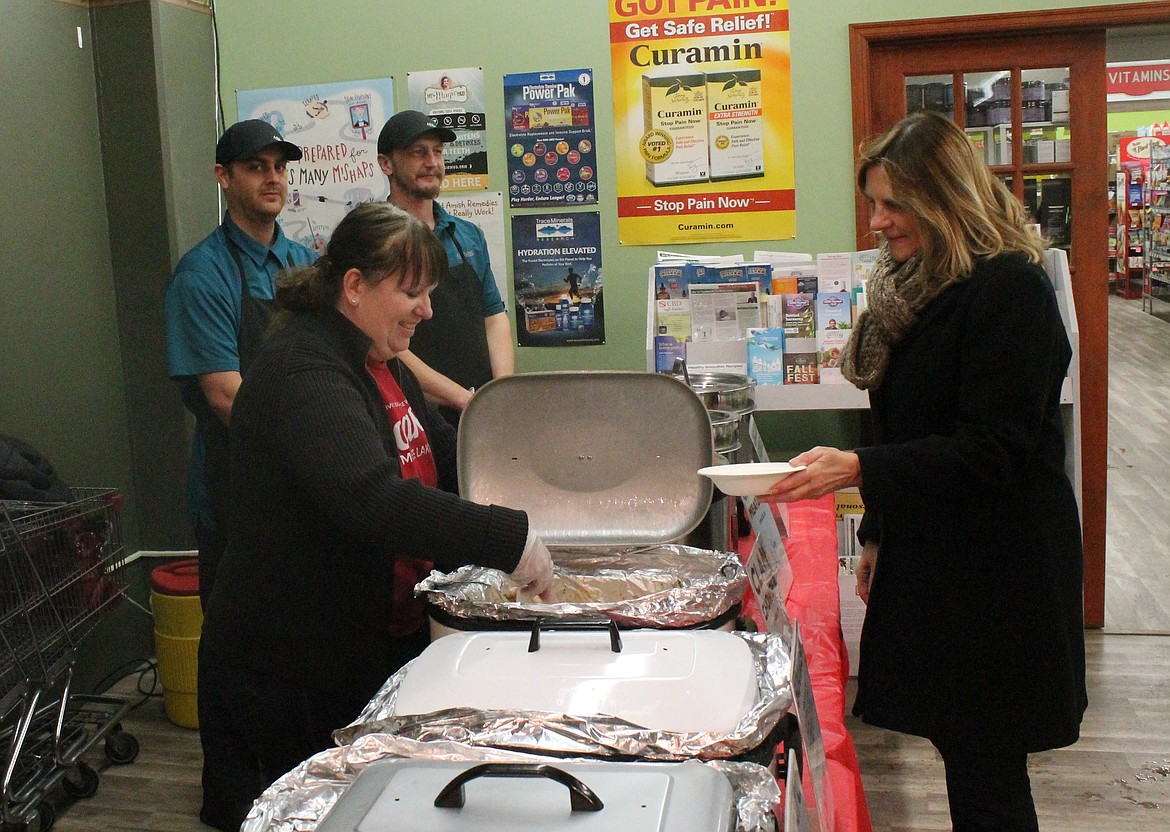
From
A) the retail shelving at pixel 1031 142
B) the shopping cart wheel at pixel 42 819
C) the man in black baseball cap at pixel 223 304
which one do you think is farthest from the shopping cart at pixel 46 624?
the retail shelving at pixel 1031 142

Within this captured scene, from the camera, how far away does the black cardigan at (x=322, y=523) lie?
65.8 inches

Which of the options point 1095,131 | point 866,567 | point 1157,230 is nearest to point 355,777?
point 866,567

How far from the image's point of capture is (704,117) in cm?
427

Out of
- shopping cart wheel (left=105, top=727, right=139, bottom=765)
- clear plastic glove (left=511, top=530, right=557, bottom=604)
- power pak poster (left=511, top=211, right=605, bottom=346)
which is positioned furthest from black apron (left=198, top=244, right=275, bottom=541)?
clear plastic glove (left=511, top=530, right=557, bottom=604)

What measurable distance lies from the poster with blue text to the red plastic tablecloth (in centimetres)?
232

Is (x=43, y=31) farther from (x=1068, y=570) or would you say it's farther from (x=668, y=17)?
(x=1068, y=570)

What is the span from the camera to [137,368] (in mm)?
4410

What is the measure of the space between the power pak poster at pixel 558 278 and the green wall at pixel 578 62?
5cm

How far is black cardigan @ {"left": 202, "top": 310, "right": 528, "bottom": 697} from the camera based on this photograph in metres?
1.67

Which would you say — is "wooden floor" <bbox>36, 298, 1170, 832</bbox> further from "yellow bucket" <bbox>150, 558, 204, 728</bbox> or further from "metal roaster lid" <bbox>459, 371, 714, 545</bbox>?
"metal roaster lid" <bbox>459, 371, 714, 545</bbox>

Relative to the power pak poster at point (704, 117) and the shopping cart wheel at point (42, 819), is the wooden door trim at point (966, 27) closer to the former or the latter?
the power pak poster at point (704, 117)

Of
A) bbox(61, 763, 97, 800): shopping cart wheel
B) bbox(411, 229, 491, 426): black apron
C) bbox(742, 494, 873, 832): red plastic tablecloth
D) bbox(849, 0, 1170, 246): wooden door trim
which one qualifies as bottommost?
bbox(61, 763, 97, 800): shopping cart wheel

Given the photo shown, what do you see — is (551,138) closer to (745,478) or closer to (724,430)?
(724,430)

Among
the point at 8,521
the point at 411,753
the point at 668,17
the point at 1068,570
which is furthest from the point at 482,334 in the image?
the point at 411,753
